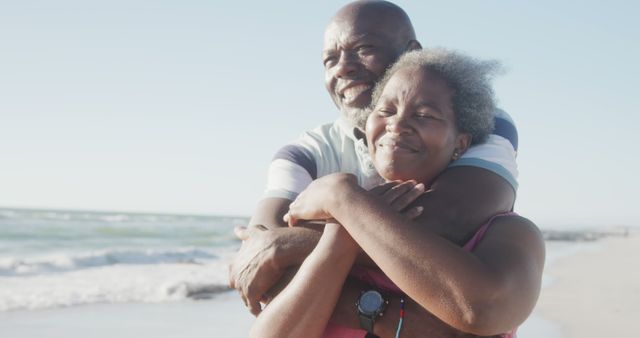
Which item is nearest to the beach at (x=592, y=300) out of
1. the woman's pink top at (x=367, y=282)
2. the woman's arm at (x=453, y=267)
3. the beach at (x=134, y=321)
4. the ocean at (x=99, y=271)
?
the beach at (x=134, y=321)

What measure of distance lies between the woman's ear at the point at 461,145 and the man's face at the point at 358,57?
0.55 metres

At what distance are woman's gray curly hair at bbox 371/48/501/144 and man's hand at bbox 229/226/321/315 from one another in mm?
607

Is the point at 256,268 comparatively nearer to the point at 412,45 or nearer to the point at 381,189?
the point at 381,189

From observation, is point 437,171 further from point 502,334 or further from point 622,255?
point 622,255

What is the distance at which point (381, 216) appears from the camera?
201 centimetres

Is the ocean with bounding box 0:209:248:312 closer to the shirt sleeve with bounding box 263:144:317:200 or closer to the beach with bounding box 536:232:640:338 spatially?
the beach with bounding box 536:232:640:338

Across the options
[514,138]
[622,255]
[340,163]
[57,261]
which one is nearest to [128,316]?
[340,163]

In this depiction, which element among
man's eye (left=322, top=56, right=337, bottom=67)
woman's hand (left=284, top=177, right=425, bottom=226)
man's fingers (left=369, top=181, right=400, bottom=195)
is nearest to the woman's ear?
woman's hand (left=284, top=177, right=425, bottom=226)

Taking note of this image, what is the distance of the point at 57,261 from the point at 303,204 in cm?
1298

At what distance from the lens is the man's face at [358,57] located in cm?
283

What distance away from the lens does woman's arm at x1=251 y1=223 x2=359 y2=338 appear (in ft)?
7.00

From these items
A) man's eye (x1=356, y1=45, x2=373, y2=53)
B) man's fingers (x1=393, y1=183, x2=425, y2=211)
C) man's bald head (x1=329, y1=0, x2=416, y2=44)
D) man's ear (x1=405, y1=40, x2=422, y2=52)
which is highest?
man's bald head (x1=329, y1=0, x2=416, y2=44)

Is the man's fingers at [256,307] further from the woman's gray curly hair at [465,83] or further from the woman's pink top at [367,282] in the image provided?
the woman's gray curly hair at [465,83]

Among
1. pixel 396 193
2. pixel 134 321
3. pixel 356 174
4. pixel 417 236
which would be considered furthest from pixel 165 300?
pixel 417 236
